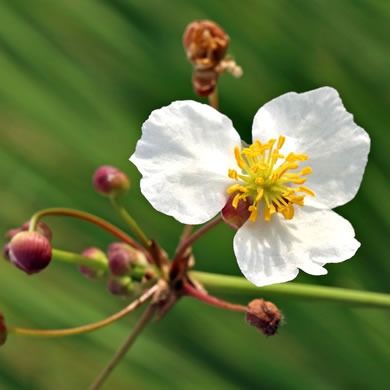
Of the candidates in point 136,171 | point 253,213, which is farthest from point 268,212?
point 136,171

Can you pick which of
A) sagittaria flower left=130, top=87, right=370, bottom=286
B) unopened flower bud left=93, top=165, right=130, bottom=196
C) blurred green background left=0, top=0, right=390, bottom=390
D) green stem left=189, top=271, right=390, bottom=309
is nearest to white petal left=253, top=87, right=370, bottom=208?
sagittaria flower left=130, top=87, right=370, bottom=286

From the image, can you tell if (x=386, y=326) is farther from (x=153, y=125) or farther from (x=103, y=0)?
(x=103, y=0)

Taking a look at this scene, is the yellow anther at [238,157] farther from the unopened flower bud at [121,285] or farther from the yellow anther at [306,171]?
the unopened flower bud at [121,285]

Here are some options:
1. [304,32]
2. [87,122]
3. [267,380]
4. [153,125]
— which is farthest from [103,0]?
[267,380]

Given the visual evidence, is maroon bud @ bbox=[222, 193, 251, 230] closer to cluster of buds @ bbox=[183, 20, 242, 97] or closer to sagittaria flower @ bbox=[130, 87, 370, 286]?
sagittaria flower @ bbox=[130, 87, 370, 286]

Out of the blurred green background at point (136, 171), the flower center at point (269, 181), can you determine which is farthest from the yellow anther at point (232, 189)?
the blurred green background at point (136, 171)

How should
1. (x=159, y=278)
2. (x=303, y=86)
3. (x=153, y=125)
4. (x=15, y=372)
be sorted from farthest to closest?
(x=303, y=86) → (x=15, y=372) → (x=159, y=278) → (x=153, y=125)
